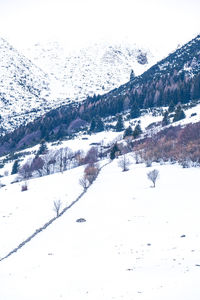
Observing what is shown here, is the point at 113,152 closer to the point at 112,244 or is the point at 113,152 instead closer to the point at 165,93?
the point at 112,244

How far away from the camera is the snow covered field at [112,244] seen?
2034cm

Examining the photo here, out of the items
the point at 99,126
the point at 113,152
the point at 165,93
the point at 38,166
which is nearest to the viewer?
the point at 113,152

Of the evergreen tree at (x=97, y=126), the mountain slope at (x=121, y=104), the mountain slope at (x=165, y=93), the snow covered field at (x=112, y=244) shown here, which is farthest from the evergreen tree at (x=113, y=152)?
the mountain slope at (x=165, y=93)

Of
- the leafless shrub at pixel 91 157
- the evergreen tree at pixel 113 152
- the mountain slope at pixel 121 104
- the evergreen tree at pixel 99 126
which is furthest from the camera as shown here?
the mountain slope at pixel 121 104

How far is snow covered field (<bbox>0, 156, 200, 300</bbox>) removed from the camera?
2034 centimetres

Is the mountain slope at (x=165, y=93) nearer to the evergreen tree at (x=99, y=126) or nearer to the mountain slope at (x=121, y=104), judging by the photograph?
the mountain slope at (x=121, y=104)

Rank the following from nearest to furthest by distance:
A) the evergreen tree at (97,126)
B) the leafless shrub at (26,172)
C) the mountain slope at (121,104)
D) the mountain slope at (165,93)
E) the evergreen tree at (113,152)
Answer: the evergreen tree at (113,152) < the leafless shrub at (26,172) < the evergreen tree at (97,126) < the mountain slope at (165,93) < the mountain slope at (121,104)

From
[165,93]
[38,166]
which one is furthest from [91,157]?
[165,93]

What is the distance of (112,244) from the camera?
3066 cm

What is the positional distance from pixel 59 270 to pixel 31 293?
395cm

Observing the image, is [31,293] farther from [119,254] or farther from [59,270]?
[119,254]

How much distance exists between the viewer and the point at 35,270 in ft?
86.9

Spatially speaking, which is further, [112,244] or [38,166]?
[38,166]

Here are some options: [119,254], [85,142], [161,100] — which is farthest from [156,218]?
[161,100]
